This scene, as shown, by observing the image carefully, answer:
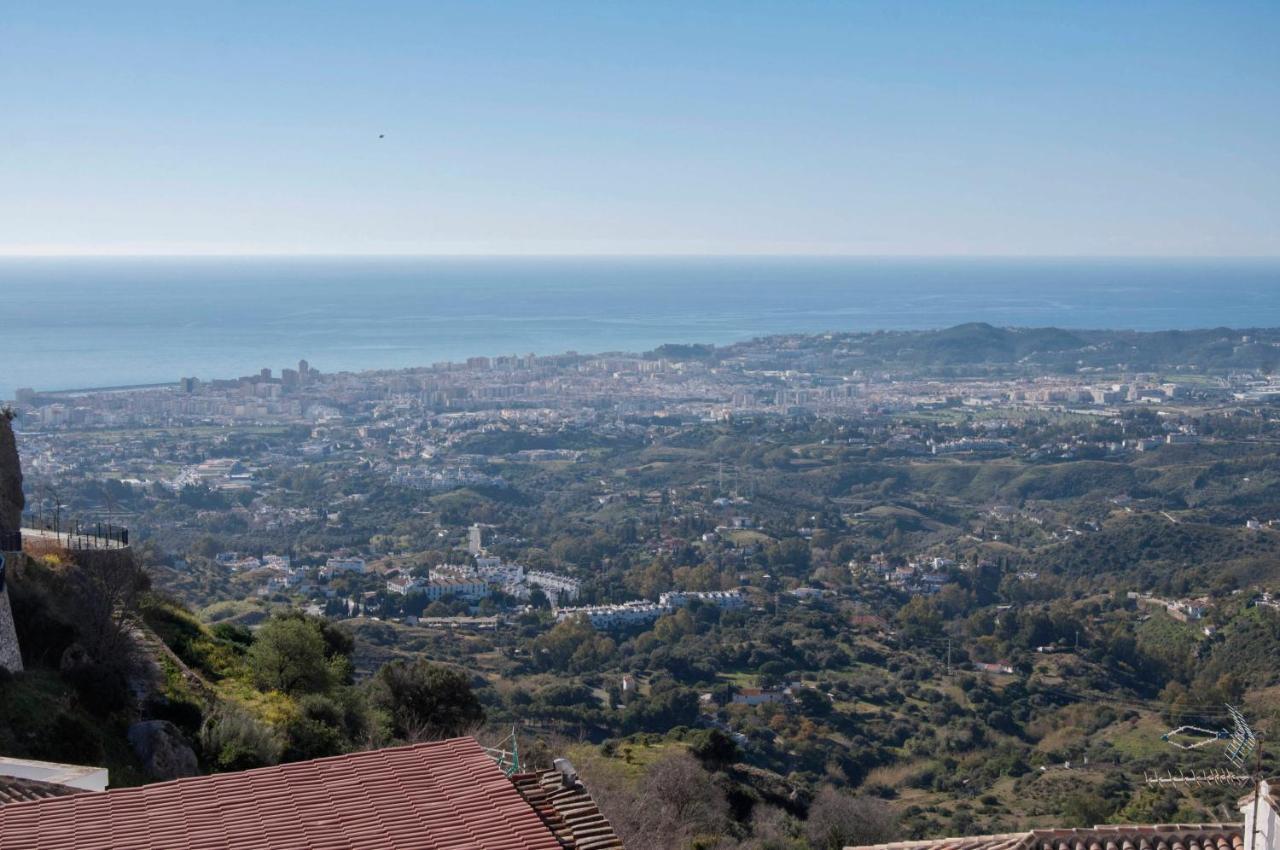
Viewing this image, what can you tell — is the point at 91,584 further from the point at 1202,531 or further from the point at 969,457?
the point at 969,457

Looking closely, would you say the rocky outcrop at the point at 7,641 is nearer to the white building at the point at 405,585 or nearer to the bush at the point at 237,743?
the bush at the point at 237,743

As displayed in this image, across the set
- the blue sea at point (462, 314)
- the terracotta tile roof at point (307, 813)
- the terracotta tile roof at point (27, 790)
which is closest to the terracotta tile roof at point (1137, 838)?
the terracotta tile roof at point (307, 813)

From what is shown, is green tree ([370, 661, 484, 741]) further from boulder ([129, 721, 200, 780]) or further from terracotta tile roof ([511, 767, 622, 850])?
terracotta tile roof ([511, 767, 622, 850])

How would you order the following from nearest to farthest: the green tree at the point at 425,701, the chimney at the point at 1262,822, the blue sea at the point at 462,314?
1. the chimney at the point at 1262,822
2. the green tree at the point at 425,701
3. the blue sea at the point at 462,314

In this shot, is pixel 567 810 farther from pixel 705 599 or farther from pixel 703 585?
pixel 703 585

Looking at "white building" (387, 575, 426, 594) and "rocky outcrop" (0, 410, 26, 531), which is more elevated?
"rocky outcrop" (0, 410, 26, 531)

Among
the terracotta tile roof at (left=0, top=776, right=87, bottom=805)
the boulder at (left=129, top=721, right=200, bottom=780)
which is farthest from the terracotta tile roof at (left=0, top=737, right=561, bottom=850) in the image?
the boulder at (left=129, top=721, right=200, bottom=780)
